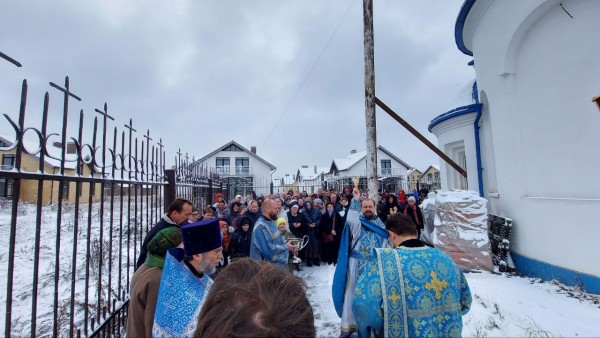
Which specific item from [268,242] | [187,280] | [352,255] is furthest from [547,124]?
[187,280]

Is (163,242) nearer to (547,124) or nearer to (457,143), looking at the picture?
(547,124)

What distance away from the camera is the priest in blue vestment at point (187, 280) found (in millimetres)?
1517

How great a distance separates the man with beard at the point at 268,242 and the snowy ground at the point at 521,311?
0.66 metres

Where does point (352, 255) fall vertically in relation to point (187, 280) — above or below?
below

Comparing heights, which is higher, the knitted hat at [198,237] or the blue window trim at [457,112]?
the blue window trim at [457,112]

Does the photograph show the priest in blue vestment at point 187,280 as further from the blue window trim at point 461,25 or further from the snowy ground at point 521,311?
the blue window trim at point 461,25

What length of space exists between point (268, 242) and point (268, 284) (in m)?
3.39

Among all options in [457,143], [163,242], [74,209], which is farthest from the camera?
[457,143]

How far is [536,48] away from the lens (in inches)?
217

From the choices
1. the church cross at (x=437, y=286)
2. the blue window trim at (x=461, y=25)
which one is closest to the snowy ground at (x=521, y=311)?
the church cross at (x=437, y=286)

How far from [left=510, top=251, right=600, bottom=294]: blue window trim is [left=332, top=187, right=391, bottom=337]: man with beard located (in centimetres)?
328

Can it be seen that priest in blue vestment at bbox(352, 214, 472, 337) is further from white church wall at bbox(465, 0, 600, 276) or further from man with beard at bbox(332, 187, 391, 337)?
white church wall at bbox(465, 0, 600, 276)

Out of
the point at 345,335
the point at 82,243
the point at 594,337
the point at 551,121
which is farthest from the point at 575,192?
the point at 82,243

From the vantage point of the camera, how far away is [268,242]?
427 cm
